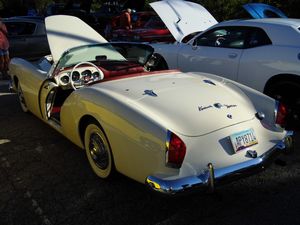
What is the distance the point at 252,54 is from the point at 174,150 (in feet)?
10.2

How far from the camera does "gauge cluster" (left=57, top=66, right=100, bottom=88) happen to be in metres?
4.32

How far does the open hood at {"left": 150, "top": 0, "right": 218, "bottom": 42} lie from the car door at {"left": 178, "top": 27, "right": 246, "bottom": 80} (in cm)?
57

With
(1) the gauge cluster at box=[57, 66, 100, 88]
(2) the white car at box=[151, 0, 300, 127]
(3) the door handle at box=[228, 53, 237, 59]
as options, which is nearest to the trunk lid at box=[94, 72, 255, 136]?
(1) the gauge cluster at box=[57, 66, 100, 88]

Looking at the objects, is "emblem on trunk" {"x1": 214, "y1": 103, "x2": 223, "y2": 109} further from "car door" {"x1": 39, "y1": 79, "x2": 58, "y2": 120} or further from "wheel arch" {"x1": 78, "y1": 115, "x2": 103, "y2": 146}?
"car door" {"x1": 39, "y1": 79, "x2": 58, "y2": 120}

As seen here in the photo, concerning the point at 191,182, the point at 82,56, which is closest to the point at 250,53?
the point at 82,56

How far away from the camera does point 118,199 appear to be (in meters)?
3.37

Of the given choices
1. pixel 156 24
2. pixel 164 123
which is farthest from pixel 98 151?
Answer: pixel 156 24

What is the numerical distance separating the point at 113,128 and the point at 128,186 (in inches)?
28.2

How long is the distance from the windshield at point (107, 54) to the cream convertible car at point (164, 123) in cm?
2

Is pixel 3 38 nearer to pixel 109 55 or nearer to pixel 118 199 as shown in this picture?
pixel 109 55

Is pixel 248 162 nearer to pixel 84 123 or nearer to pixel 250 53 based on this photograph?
pixel 84 123

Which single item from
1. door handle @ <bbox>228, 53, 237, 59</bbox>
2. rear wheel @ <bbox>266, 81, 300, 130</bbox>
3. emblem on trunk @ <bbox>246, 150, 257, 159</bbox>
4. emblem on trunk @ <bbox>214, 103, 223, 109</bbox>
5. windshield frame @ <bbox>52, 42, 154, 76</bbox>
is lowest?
rear wheel @ <bbox>266, 81, 300, 130</bbox>

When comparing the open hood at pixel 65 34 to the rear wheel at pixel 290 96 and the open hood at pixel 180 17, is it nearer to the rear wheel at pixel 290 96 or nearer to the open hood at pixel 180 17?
the open hood at pixel 180 17

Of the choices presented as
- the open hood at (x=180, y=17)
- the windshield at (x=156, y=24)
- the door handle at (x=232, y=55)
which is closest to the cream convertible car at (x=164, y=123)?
the door handle at (x=232, y=55)
